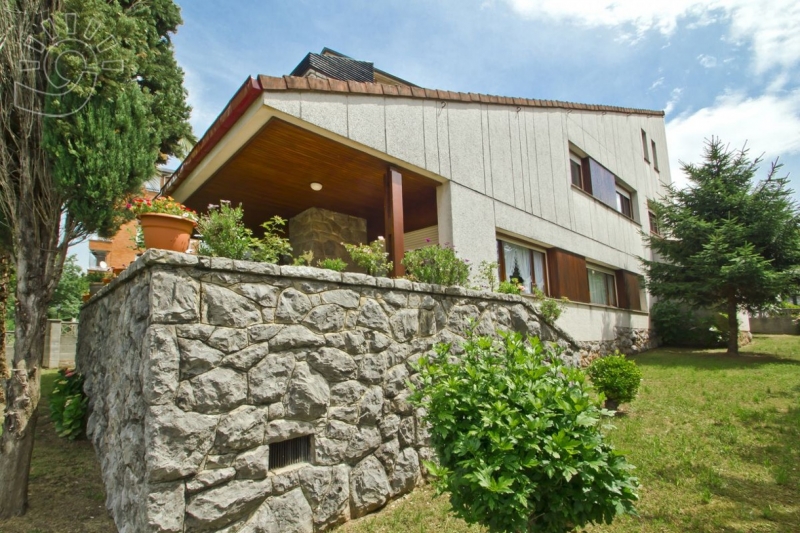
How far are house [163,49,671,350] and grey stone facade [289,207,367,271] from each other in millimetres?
25

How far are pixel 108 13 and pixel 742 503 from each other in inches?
307

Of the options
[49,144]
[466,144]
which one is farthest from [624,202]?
[49,144]

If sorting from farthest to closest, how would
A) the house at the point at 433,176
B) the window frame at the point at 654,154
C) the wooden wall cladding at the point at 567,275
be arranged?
the window frame at the point at 654,154, the wooden wall cladding at the point at 567,275, the house at the point at 433,176

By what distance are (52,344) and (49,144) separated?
8.72 meters

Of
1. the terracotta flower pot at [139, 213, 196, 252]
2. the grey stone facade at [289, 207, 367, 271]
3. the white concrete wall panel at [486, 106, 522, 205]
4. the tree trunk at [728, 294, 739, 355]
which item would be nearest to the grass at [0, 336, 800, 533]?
the terracotta flower pot at [139, 213, 196, 252]

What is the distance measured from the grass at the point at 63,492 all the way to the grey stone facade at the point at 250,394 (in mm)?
226

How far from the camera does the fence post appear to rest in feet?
33.8

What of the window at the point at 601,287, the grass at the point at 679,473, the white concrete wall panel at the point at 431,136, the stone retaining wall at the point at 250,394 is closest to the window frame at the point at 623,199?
Result: the window at the point at 601,287

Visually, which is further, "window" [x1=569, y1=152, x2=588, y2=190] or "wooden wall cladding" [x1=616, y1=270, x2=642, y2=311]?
"wooden wall cladding" [x1=616, y1=270, x2=642, y2=311]

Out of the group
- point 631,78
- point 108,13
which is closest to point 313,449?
point 108,13

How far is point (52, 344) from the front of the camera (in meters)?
10.4

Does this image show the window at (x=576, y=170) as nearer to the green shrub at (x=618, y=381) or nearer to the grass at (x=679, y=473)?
the grass at (x=679, y=473)

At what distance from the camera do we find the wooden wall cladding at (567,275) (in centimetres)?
967

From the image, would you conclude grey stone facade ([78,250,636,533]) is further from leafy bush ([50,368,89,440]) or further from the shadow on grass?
the shadow on grass
